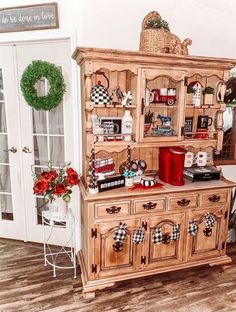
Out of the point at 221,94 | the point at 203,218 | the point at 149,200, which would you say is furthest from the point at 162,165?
the point at 221,94

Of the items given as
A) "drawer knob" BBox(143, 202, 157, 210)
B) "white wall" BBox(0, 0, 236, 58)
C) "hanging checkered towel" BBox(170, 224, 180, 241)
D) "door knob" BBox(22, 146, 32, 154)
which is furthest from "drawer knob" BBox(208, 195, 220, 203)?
"door knob" BBox(22, 146, 32, 154)

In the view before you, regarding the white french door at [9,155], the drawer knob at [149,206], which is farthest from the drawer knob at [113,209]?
the white french door at [9,155]

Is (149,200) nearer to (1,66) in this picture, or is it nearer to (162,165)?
(162,165)

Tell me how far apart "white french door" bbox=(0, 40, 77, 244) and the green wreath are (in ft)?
0.85

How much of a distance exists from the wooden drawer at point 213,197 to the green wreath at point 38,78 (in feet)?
5.61

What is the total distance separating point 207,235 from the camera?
282cm

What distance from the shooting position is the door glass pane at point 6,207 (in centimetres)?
344

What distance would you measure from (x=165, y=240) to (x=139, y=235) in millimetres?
299

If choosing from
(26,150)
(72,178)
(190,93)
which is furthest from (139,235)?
(26,150)

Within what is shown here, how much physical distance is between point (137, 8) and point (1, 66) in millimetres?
1566

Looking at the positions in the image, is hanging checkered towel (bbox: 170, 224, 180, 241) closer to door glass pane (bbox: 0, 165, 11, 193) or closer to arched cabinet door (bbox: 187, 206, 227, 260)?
arched cabinet door (bbox: 187, 206, 227, 260)

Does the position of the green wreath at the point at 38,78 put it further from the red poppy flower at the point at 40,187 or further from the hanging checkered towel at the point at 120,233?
the hanging checkered towel at the point at 120,233

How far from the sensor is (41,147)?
3186mm

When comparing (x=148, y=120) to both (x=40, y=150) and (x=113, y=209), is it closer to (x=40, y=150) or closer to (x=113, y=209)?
(x=113, y=209)
